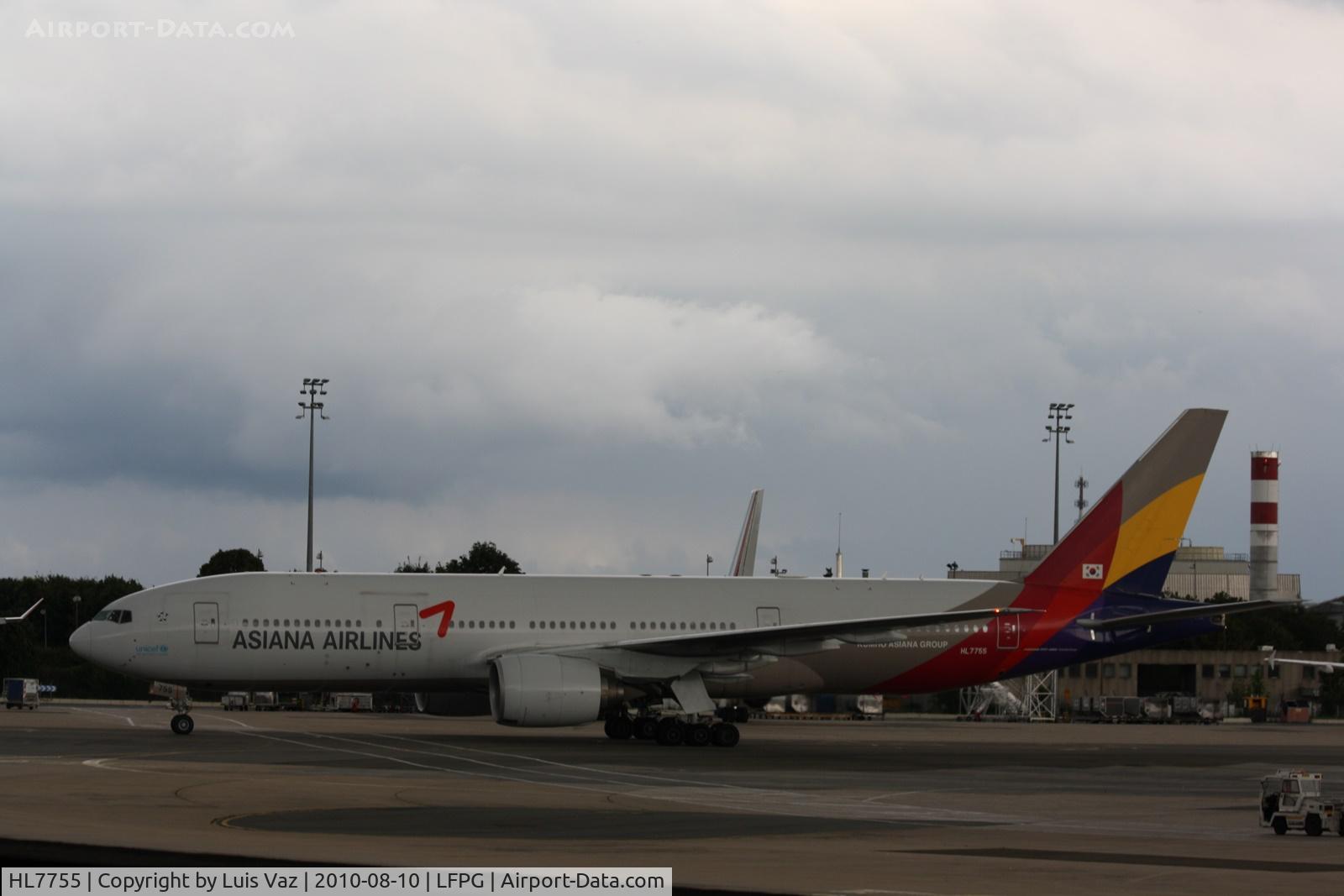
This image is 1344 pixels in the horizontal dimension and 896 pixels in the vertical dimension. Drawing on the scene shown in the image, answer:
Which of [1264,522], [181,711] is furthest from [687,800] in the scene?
[1264,522]

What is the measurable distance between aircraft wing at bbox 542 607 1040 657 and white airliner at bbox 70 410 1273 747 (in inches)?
2.8

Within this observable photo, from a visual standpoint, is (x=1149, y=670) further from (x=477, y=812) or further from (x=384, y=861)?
(x=384, y=861)

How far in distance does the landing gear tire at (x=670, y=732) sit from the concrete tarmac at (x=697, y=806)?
736 millimetres

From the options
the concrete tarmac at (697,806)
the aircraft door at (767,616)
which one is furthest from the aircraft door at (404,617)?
the aircraft door at (767,616)

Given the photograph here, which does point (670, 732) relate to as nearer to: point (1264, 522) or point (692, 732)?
point (692, 732)

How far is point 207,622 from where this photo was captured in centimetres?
3794

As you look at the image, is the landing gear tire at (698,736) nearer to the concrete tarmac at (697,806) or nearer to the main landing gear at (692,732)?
the main landing gear at (692,732)

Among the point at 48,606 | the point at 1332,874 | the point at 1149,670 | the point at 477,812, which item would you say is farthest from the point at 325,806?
the point at 48,606

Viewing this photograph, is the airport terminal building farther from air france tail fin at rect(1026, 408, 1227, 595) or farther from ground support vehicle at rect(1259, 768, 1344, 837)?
ground support vehicle at rect(1259, 768, 1344, 837)

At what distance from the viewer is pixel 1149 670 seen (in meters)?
83.6

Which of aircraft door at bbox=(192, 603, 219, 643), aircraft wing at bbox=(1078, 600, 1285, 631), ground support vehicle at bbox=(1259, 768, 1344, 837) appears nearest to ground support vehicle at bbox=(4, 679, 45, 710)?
aircraft door at bbox=(192, 603, 219, 643)

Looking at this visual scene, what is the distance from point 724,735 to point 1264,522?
287 feet

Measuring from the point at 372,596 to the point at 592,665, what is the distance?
226 inches

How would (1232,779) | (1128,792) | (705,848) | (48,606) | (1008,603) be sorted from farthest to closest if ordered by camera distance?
(48,606) → (1008,603) → (1232,779) → (1128,792) → (705,848)
